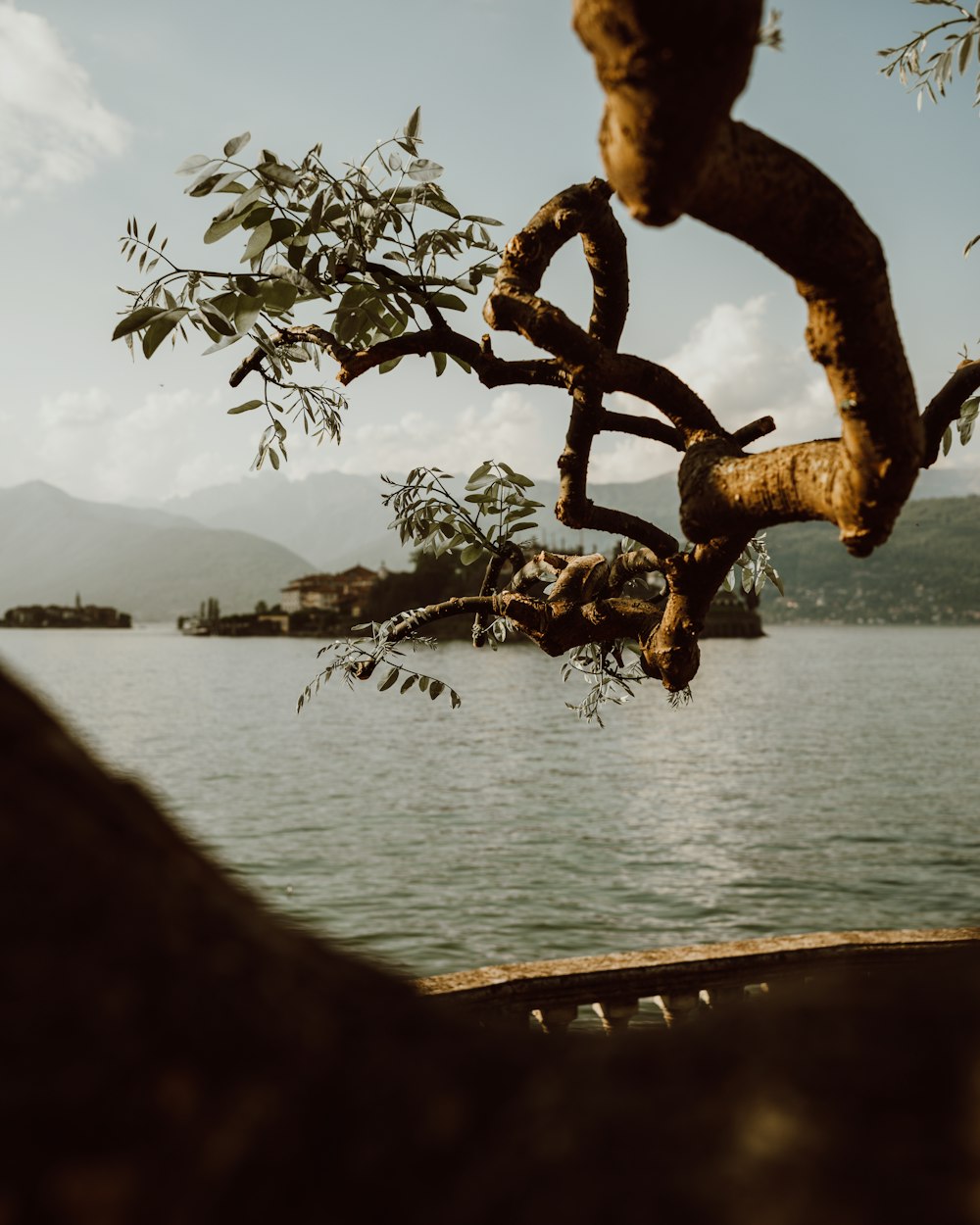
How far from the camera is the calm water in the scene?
29.2 m

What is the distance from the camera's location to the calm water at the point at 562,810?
2916 centimetres

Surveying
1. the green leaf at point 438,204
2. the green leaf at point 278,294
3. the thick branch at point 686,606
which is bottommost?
the thick branch at point 686,606

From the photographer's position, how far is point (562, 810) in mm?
48281

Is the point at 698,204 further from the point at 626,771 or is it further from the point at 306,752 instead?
the point at 306,752

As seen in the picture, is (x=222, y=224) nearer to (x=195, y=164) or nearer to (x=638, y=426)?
(x=195, y=164)

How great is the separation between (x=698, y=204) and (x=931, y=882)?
36788 millimetres

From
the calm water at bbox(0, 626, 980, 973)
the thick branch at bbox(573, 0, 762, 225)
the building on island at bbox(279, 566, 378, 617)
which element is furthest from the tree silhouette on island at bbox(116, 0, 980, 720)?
the building on island at bbox(279, 566, 378, 617)

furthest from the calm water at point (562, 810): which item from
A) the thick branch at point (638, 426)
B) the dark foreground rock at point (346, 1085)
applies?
the thick branch at point (638, 426)

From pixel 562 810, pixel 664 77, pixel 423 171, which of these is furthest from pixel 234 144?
pixel 562 810

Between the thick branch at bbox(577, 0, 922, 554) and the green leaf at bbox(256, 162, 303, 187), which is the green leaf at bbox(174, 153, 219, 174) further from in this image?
the thick branch at bbox(577, 0, 922, 554)

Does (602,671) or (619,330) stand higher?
Answer: (619,330)

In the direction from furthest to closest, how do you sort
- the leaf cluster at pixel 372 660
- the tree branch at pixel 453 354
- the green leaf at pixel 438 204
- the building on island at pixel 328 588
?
the building on island at pixel 328 588 → the leaf cluster at pixel 372 660 → the green leaf at pixel 438 204 → the tree branch at pixel 453 354

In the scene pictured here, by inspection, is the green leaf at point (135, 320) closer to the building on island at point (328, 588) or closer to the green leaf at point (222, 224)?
the green leaf at point (222, 224)

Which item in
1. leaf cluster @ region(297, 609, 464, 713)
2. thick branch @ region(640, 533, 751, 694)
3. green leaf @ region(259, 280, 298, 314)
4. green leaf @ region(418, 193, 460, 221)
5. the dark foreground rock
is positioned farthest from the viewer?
leaf cluster @ region(297, 609, 464, 713)
